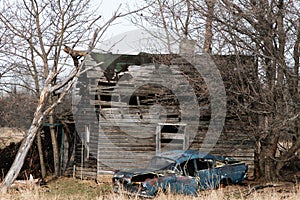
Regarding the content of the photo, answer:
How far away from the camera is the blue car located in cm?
1093

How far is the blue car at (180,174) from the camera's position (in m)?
10.9

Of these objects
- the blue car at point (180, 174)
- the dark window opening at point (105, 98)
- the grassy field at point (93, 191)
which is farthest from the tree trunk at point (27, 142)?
the dark window opening at point (105, 98)

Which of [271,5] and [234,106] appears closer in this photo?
[271,5]

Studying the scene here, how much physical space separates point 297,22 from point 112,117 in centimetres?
790

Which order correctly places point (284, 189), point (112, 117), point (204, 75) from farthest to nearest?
point (112, 117), point (204, 75), point (284, 189)

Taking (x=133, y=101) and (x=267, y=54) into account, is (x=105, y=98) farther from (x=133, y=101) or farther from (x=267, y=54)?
(x=267, y=54)

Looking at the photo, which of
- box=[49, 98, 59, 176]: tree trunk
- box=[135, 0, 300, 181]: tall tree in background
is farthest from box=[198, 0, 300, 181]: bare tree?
box=[49, 98, 59, 176]: tree trunk

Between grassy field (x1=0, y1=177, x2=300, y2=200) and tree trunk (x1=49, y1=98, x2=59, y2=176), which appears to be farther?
tree trunk (x1=49, y1=98, x2=59, y2=176)

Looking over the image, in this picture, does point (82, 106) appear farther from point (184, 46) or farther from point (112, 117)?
point (184, 46)

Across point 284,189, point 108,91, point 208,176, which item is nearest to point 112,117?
point 108,91

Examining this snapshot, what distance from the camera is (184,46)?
14195 mm

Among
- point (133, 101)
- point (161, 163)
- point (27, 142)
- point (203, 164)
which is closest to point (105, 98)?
point (133, 101)

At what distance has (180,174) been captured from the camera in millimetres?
11711

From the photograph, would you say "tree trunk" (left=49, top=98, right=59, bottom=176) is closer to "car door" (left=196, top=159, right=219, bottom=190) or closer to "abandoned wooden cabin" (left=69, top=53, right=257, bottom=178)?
"abandoned wooden cabin" (left=69, top=53, right=257, bottom=178)
